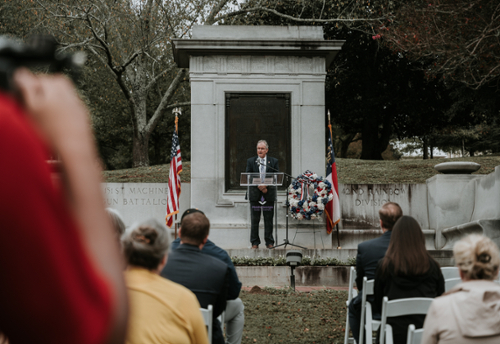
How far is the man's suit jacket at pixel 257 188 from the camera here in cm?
1216

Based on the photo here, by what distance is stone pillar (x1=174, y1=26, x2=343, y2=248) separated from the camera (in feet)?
44.4

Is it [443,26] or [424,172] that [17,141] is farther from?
[424,172]

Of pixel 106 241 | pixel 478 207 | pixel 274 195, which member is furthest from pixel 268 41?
pixel 106 241

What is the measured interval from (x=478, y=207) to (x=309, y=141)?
4.27 meters

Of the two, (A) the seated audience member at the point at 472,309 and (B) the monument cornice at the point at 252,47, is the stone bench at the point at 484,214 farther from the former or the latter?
(A) the seated audience member at the point at 472,309

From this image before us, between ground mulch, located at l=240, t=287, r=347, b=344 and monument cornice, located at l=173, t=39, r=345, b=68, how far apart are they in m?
6.78

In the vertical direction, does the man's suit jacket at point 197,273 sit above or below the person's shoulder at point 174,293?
below

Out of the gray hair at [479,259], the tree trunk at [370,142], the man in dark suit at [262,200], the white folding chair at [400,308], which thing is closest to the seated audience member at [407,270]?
the white folding chair at [400,308]

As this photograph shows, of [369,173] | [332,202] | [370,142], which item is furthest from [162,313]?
[370,142]

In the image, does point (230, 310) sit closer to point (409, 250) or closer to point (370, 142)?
point (409, 250)

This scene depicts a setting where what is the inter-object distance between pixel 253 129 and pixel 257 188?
6.31 feet

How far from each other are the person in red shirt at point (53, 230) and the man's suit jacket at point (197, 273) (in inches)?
134

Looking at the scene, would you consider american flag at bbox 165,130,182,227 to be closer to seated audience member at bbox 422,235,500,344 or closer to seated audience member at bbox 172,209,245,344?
seated audience member at bbox 172,209,245,344

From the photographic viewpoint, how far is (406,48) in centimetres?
1803
